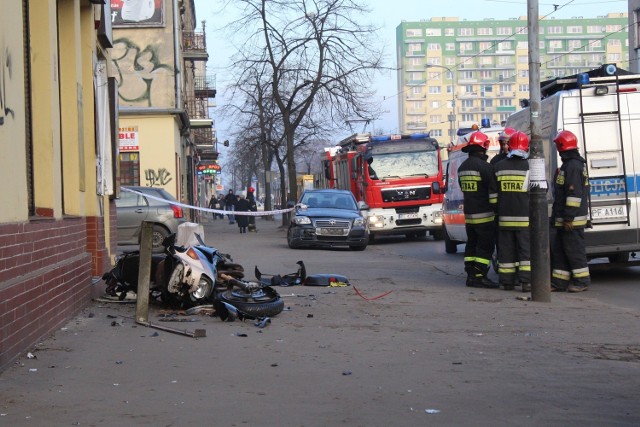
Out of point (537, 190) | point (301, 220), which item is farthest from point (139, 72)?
point (537, 190)

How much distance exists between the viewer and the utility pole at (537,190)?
1105cm

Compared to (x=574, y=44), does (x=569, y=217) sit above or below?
below

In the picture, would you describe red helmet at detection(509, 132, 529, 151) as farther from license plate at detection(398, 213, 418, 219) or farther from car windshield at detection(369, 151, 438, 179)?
car windshield at detection(369, 151, 438, 179)

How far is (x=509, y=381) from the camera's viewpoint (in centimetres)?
641

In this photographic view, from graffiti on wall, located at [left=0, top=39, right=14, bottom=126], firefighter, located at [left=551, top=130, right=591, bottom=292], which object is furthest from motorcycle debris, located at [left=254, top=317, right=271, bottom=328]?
firefighter, located at [left=551, top=130, right=591, bottom=292]

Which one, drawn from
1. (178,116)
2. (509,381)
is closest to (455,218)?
(509,381)

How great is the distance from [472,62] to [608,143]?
6409 inches

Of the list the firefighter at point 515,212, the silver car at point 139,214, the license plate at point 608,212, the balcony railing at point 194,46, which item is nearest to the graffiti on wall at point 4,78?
the firefighter at point 515,212

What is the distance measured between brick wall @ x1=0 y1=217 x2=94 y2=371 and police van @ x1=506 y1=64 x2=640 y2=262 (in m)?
6.72

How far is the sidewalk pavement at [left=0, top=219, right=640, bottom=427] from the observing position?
17.8 feet

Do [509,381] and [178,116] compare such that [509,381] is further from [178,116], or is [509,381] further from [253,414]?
[178,116]

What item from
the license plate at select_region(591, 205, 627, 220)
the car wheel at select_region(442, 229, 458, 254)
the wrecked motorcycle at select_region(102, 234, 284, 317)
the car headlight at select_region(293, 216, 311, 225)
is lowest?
the car wheel at select_region(442, 229, 458, 254)

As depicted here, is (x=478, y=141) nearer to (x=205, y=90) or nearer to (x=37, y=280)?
(x=37, y=280)

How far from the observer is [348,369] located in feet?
22.6
